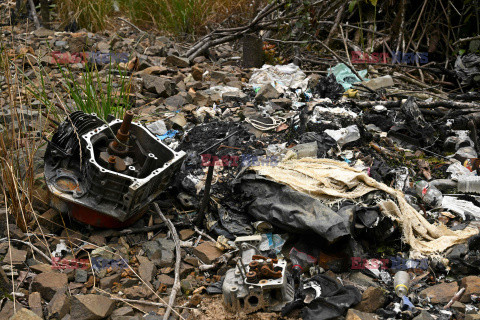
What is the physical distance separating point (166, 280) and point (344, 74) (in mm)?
3601

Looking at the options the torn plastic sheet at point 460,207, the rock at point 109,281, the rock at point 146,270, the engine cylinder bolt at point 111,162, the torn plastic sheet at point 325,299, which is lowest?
the torn plastic sheet at point 460,207

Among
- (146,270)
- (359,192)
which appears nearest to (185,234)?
(146,270)

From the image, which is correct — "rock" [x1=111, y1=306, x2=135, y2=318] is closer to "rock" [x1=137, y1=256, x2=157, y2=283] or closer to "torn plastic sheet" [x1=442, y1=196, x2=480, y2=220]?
"rock" [x1=137, y1=256, x2=157, y2=283]

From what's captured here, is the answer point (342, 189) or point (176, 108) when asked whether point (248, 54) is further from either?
point (342, 189)

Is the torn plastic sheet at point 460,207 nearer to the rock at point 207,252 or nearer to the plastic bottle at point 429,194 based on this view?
the plastic bottle at point 429,194

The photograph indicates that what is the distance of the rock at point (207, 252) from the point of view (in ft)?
9.70

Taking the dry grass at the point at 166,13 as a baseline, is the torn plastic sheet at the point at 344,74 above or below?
below

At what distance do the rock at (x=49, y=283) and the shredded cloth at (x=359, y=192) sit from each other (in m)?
1.46

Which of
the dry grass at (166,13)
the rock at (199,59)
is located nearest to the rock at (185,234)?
the rock at (199,59)

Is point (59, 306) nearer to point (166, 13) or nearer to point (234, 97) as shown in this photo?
point (234, 97)

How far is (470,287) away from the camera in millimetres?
2582

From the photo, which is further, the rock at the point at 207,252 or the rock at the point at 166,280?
the rock at the point at 207,252

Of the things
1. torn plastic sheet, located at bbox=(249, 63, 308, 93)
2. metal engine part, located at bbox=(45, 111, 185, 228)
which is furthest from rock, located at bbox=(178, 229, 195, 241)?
torn plastic sheet, located at bbox=(249, 63, 308, 93)

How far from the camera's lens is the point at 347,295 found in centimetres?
258
